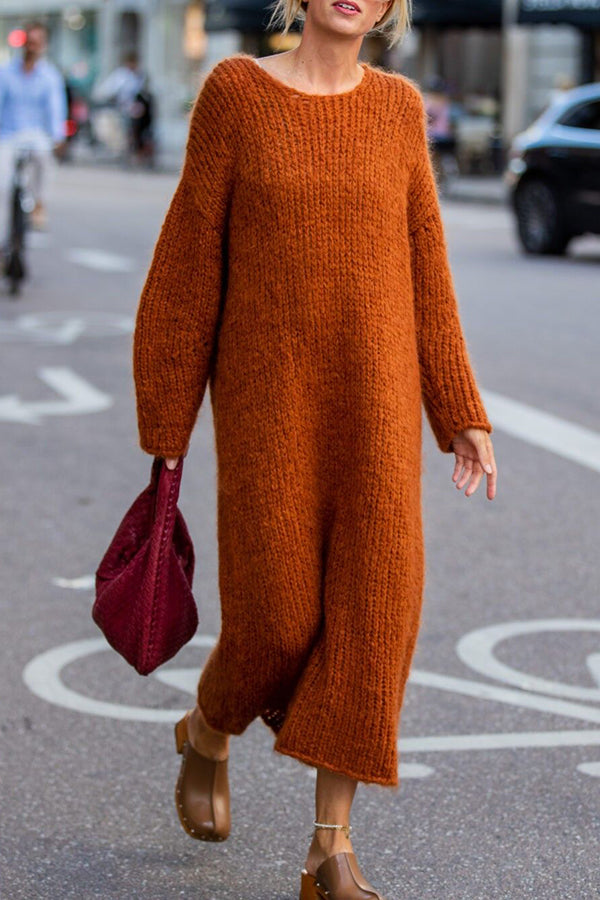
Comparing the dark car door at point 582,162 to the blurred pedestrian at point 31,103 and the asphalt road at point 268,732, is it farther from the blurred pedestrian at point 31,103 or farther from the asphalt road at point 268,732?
the asphalt road at point 268,732

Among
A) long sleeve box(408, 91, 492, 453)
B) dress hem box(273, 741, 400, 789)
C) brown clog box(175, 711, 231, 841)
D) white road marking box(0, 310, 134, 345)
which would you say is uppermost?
long sleeve box(408, 91, 492, 453)

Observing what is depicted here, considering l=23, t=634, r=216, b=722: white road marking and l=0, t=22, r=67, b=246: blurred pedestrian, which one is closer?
l=23, t=634, r=216, b=722: white road marking

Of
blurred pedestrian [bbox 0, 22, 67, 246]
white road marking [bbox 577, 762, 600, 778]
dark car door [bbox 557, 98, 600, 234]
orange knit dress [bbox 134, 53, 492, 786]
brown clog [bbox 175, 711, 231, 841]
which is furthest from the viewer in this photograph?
dark car door [bbox 557, 98, 600, 234]

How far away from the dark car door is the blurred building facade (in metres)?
8.60

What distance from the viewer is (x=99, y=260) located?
55.2 feet

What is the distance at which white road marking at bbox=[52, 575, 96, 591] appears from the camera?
5688 mm

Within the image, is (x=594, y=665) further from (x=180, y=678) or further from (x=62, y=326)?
(x=62, y=326)

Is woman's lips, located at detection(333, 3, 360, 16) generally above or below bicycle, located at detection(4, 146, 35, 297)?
above

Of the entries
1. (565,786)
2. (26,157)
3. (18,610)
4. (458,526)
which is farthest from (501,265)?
(565,786)

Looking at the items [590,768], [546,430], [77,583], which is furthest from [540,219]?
[590,768]

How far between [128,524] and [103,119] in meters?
39.2

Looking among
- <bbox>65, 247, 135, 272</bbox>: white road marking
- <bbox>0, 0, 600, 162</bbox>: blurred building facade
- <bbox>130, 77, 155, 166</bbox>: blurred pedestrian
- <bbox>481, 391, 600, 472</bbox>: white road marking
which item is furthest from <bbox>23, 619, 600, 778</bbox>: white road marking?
<bbox>130, 77, 155, 166</bbox>: blurred pedestrian

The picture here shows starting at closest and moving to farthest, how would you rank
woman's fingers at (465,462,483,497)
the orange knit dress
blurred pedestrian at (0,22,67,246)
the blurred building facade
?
the orange knit dress < woman's fingers at (465,462,483,497) < blurred pedestrian at (0,22,67,246) < the blurred building facade

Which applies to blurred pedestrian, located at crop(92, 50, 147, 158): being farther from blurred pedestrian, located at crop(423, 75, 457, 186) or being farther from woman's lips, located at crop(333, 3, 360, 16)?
woman's lips, located at crop(333, 3, 360, 16)
